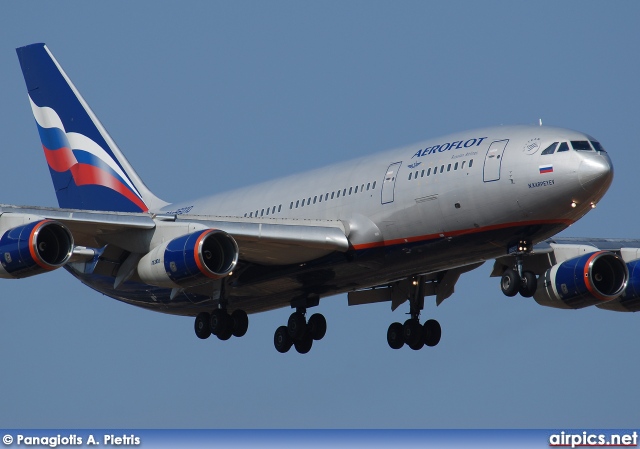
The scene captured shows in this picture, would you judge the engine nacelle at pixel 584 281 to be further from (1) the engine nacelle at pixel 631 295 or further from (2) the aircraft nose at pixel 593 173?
(2) the aircraft nose at pixel 593 173

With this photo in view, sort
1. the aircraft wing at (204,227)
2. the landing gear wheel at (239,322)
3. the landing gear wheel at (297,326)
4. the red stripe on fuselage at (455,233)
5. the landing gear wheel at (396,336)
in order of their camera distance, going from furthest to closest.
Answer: the landing gear wheel at (396,336) → the landing gear wheel at (297,326) → the landing gear wheel at (239,322) → the aircraft wing at (204,227) → the red stripe on fuselage at (455,233)

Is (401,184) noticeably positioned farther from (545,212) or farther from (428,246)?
(545,212)

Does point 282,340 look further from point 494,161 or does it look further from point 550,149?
point 550,149

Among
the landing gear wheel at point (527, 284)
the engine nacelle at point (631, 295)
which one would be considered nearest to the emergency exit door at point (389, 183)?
the landing gear wheel at point (527, 284)

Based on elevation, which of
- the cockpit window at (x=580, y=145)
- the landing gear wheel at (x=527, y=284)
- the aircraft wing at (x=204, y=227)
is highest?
the cockpit window at (x=580, y=145)

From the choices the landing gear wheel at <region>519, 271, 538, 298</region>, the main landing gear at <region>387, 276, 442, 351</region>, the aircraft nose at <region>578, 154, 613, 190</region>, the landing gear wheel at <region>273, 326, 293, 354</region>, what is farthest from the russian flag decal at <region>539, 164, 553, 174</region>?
the landing gear wheel at <region>273, 326, 293, 354</region>

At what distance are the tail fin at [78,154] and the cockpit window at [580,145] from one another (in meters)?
20.3

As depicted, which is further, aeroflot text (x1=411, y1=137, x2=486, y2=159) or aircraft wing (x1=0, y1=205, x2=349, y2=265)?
aircraft wing (x1=0, y1=205, x2=349, y2=265)

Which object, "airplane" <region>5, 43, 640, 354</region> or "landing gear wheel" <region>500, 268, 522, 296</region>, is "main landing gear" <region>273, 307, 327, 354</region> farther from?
"landing gear wheel" <region>500, 268, 522, 296</region>

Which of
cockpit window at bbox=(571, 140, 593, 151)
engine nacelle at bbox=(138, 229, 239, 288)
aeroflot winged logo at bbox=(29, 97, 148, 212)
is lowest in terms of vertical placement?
engine nacelle at bbox=(138, 229, 239, 288)

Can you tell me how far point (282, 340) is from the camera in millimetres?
45844

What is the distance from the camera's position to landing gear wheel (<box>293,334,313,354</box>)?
45.8 m

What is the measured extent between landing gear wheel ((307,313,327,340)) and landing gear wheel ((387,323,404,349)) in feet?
7.99

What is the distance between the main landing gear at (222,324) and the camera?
4366cm
